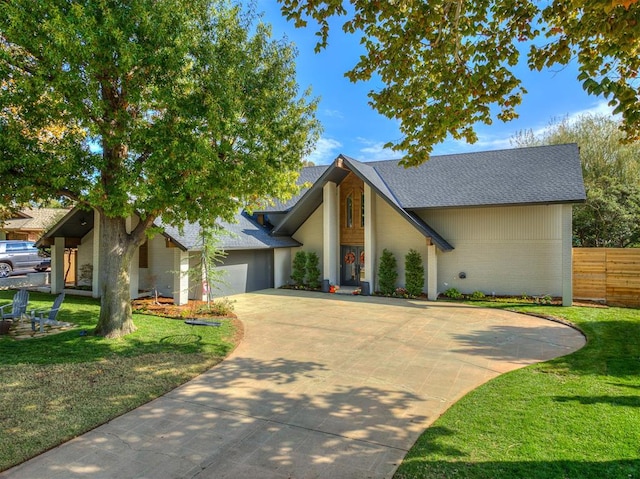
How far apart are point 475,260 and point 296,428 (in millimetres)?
14176

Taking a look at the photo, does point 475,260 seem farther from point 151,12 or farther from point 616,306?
point 151,12

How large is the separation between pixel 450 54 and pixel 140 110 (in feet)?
24.2

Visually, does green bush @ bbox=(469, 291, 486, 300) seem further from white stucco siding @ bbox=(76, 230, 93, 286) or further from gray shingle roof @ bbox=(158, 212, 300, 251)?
white stucco siding @ bbox=(76, 230, 93, 286)

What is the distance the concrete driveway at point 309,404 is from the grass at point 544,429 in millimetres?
404

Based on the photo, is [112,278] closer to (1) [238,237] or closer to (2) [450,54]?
(1) [238,237]

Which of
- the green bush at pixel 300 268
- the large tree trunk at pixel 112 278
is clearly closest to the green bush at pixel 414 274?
the green bush at pixel 300 268

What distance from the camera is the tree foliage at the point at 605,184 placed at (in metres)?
20.9

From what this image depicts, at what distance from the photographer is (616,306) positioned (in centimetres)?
1427

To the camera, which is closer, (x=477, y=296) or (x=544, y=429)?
(x=544, y=429)

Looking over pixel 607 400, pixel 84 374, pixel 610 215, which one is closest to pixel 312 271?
pixel 84 374

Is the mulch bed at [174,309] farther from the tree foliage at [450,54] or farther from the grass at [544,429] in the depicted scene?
the grass at [544,429]

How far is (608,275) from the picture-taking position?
14.7 metres

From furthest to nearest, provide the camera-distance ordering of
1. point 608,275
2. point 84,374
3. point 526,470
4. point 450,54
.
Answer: point 608,275, point 450,54, point 84,374, point 526,470

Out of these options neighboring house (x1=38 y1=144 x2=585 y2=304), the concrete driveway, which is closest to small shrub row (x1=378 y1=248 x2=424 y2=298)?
neighboring house (x1=38 y1=144 x2=585 y2=304)
